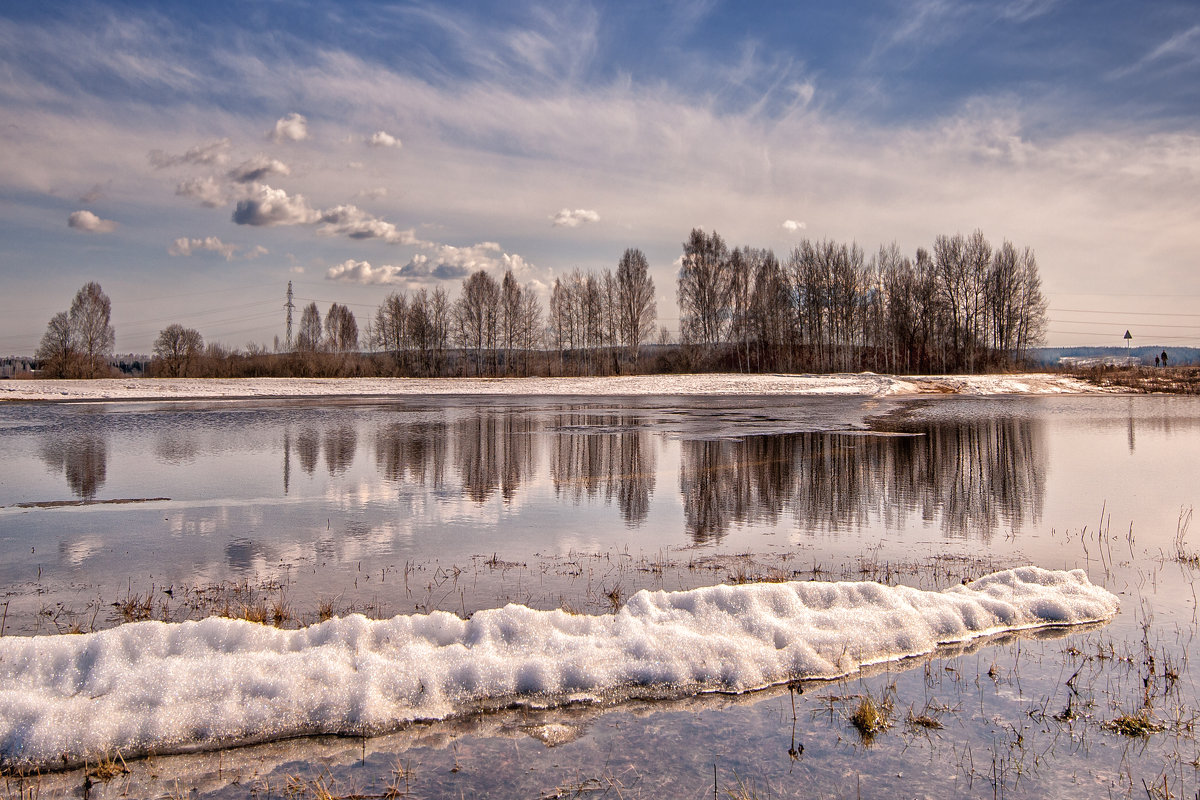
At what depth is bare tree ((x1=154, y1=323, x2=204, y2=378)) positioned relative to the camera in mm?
70188

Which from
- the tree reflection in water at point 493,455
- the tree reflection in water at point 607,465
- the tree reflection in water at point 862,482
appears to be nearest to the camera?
the tree reflection in water at point 862,482

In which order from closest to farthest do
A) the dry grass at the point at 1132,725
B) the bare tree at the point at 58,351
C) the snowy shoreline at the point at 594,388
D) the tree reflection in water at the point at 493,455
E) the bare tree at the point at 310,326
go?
1. the dry grass at the point at 1132,725
2. the tree reflection in water at the point at 493,455
3. the snowy shoreline at the point at 594,388
4. the bare tree at the point at 58,351
5. the bare tree at the point at 310,326

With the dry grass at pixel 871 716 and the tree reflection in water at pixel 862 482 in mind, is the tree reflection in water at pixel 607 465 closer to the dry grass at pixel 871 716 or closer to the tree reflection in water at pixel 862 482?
the tree reflection in water at pixel 862 482

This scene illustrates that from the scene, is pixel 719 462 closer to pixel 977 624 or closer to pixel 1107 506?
pixel 1107 506

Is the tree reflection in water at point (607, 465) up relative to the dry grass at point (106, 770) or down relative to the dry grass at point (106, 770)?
up

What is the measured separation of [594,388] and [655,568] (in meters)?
44.2

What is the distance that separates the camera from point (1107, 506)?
979 centimetres

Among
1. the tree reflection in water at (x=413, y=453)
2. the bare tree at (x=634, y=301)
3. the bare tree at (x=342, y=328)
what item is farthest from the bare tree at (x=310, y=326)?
the tree reflection in water at (x=413, y=453)

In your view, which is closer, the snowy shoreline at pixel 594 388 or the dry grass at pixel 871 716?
the dry grass at pixel 871 716

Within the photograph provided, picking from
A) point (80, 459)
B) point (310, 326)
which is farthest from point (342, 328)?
point (80, 459)

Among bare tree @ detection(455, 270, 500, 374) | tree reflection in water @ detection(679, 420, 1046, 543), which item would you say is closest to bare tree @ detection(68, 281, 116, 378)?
bare tree @ detection(455, 270, 500, 374)

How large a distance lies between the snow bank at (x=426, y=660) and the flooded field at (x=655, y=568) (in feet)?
0.51

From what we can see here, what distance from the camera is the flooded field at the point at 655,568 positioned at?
130 inches

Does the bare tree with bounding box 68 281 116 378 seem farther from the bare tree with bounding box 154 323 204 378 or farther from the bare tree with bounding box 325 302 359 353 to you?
the bare tree with bounding box 325 302 359 353
